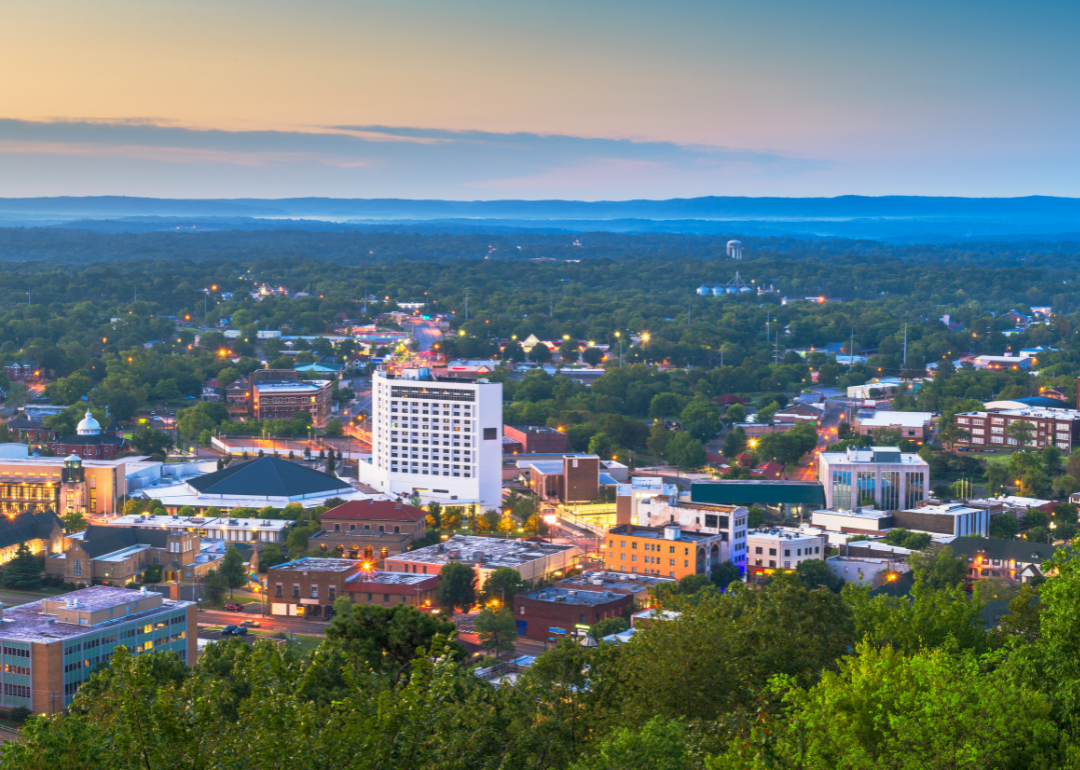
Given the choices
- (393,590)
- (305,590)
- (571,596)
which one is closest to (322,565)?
(305,590)

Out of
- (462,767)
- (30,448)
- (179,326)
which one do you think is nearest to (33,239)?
(179,326)

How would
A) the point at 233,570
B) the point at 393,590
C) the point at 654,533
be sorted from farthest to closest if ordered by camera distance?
1. the point at 654,533
2. the point at 233,570
3. the point at 393,590

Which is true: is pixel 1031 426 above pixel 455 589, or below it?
above

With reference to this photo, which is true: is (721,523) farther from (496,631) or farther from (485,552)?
(496,631)

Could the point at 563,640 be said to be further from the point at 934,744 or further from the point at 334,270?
the point at 334,270

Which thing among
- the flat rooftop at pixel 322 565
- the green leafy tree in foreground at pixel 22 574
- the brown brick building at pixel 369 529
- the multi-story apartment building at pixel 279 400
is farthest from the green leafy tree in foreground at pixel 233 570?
the multi-story apartment building at pixel 279 400
